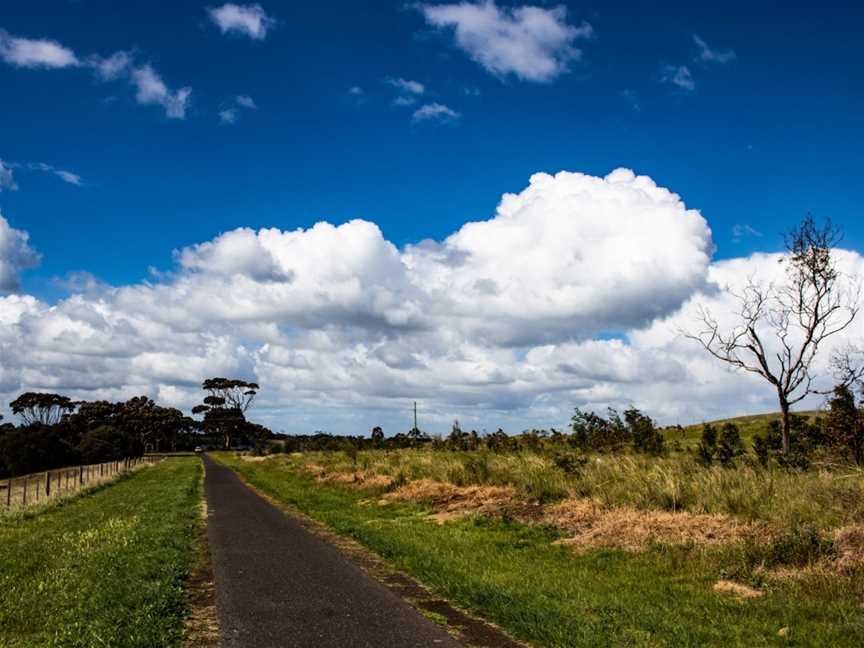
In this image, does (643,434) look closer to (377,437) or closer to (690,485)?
(690,485)

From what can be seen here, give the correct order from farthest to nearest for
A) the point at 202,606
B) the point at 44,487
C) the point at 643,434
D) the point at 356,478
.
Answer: the point at 44,487 → the point at 356,478 → the point at 643,434 → the point at 202,606

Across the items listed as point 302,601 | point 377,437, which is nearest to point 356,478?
point 302,601

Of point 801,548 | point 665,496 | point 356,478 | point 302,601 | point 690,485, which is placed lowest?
point 356,478

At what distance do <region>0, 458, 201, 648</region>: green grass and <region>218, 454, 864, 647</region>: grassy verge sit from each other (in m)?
3.99

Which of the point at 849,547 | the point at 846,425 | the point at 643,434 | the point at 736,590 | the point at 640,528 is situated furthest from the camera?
the point at 643,434

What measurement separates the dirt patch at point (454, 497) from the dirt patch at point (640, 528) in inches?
117

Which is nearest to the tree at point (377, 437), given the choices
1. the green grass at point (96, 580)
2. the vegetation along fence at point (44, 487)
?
the vegetation along fence at point (44, 487)

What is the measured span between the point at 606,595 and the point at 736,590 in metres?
1.89

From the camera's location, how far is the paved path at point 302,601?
7805 millimetres

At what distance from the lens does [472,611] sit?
9180 millimetres

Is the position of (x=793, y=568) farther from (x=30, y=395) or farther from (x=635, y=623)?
(x=30, y=395)

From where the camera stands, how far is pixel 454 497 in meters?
21.5

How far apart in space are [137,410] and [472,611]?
13369 centimetres

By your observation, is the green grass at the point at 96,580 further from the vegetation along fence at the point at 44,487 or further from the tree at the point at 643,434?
the tree at the point at 643,434
